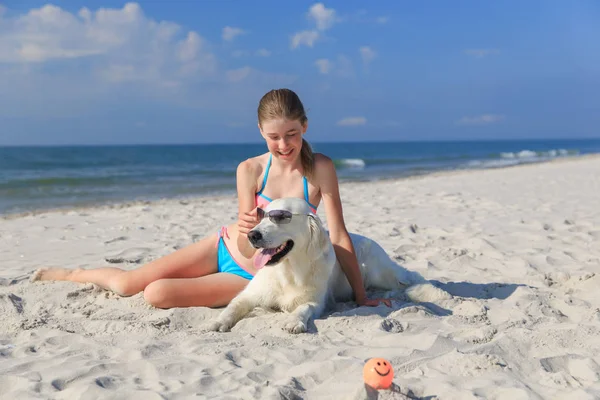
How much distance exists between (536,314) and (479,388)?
151 centimetres

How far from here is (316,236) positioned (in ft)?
12.1

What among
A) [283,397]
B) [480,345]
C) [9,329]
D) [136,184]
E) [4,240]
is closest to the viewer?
[283,397]

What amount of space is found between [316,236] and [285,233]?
23cm

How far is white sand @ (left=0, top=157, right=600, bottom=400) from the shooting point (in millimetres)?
2779

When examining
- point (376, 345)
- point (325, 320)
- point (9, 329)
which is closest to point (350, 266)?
point (325, 320)

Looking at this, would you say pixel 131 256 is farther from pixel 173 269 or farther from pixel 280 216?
pixel 280 216

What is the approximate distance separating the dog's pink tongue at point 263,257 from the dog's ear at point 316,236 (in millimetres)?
265

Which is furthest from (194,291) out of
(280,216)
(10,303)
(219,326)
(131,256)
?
(131,256)

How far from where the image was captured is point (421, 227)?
7.64m

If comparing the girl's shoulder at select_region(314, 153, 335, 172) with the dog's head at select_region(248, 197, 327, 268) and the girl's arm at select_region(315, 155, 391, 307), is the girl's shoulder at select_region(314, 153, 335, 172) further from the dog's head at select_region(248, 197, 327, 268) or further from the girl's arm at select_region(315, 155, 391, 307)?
the dog's head at select_region(248, 197, 327, 268)

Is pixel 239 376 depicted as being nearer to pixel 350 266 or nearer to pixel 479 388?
pixel 479 388

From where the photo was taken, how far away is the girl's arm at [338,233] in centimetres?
417

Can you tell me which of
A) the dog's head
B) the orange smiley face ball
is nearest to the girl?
the dog's head

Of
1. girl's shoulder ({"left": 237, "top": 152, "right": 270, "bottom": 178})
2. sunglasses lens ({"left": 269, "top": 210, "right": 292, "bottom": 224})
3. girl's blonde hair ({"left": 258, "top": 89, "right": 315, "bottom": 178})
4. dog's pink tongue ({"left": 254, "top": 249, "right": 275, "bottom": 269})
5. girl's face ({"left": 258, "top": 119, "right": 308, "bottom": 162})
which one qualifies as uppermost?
girl's blonde hair ({"left": 258, "top": 89, "right": 315, "bottom": 178})
